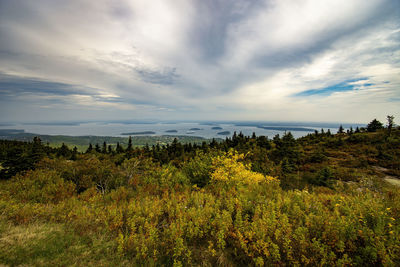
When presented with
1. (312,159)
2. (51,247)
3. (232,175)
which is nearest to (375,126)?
(312,159)

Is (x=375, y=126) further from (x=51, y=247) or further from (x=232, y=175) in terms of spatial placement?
(x=51, y=247)

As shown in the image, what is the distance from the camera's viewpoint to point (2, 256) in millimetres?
2975

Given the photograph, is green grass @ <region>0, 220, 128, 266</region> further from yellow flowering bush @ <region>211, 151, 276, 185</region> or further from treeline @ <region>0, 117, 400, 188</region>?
treeline @ <region>0, 117, 400, 188</region>

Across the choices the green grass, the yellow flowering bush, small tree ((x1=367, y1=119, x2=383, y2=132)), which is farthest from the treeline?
the green grass

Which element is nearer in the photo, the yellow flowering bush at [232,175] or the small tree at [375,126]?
the yellow flowering bush at [232,175]

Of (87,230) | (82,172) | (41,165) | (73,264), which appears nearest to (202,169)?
(87,230)

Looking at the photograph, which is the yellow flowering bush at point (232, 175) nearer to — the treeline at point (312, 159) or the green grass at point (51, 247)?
the treeline at point (312, 159)

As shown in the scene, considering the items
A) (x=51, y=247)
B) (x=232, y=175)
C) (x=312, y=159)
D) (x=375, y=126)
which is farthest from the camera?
(x=375, y=126)

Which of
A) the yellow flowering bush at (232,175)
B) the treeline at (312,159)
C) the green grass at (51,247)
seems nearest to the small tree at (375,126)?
the treeline at (312,159)

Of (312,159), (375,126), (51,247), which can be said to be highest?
(375,126)

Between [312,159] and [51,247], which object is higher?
[51,247]

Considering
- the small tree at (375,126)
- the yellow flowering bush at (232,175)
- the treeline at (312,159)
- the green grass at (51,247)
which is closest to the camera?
the green grass at (51,247)

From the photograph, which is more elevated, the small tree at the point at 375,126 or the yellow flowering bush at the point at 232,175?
the small tree at the point at 375,126

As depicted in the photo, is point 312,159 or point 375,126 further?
point 375,126
